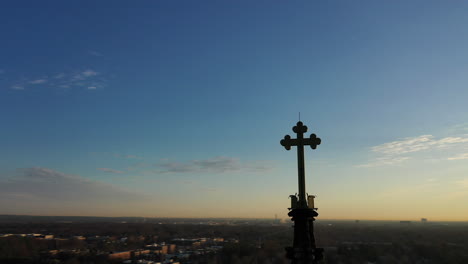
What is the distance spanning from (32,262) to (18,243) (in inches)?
1040

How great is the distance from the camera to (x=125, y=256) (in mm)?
81500

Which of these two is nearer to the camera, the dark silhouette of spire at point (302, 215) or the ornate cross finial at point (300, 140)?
the dark silhouette of spire at point (302, 215)

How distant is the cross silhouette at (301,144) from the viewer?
7203mm

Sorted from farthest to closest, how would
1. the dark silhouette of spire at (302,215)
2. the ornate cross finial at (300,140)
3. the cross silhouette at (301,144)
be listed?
the ornate cross finial at (300,140)
the cross silhouette at (301,144)
the dark silhouette of spire at (302,215)

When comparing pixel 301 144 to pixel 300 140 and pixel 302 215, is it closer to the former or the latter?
pixel 300 140

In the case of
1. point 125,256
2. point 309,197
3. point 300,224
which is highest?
point 309,197

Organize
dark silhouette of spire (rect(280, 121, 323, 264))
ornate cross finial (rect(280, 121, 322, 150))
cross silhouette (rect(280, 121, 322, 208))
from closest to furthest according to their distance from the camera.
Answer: dark silhouette of spire (rect(280, 121, 323, 264)) → cross silhouette (rect(280, 121, 322, 208)) → ornate cross finial (rect(280, 121, 322, 150))

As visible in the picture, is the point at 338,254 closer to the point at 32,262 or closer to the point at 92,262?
the point at 92,262

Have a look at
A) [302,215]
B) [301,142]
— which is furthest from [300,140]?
[302,215]

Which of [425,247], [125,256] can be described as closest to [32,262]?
[125,256]

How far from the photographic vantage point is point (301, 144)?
7426 millimetres

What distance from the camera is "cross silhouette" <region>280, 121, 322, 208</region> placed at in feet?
23.6

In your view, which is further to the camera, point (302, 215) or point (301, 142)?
point (301, 142)

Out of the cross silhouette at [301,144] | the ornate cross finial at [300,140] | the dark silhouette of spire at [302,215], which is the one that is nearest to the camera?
the dark silhouette of spire at [302,215]
